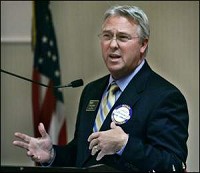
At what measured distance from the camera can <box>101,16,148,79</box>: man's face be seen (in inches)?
91.8

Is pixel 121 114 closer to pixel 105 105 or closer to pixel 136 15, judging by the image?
pixel 105 105

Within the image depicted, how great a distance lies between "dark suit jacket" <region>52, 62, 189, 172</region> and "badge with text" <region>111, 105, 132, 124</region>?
19mm

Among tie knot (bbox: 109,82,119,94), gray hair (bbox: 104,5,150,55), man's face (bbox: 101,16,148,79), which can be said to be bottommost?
tie knot (bbox: 109,82,119,94)

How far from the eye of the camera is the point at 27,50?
4.76 metres

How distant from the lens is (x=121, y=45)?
2342mm

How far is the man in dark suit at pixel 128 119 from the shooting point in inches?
80.4

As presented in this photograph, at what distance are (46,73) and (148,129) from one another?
2.58 m

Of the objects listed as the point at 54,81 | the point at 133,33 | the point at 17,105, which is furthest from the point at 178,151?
the point at 17,105

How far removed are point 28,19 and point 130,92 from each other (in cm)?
265

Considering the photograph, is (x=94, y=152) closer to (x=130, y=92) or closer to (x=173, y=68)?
(x=130, y=92)

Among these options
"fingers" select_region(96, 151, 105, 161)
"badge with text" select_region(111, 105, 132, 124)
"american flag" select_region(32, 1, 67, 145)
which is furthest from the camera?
"american flag" select_region(32, 1, 67, 145)

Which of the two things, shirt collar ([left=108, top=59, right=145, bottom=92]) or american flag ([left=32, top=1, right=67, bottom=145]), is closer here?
shirt collar ([left=108, top=59, right=145, bottom=92])

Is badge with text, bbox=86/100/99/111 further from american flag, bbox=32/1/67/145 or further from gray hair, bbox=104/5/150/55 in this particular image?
american flag, bbox=32/1/67/145

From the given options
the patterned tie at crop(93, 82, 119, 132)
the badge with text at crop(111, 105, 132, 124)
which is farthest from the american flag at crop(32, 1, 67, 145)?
the badge with text at crop(111, 105, 132, 124)
